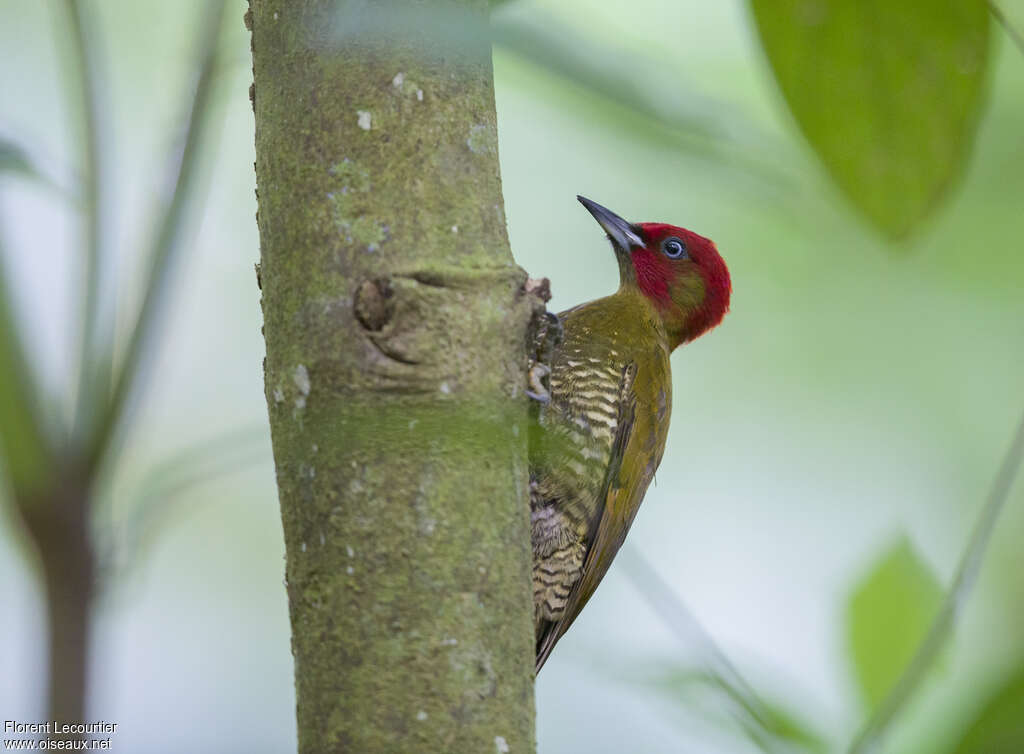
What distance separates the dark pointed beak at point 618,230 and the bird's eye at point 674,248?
0.09m

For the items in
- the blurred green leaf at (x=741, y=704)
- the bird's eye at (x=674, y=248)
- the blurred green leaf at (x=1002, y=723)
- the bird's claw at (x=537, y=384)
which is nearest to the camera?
the blurred green leaf at (x=1002, y=723)

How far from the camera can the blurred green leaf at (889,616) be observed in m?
0.51

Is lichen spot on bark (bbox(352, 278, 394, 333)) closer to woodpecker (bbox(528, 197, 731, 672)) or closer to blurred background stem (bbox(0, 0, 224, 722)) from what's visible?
blurred background stem (bbox(0, 0, 224, 722))

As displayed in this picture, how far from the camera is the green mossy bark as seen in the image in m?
1.02

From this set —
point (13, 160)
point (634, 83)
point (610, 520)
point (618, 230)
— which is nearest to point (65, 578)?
point (13, 160)

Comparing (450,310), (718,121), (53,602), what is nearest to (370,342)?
(450,310)

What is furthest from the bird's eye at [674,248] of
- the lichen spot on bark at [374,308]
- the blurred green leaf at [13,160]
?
the blurred green leaf at [13,160]

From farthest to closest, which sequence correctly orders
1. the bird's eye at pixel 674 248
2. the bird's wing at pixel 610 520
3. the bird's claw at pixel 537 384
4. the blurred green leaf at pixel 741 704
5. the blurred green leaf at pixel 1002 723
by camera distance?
1. the bird's eye at pixel 674 248
2. the bird's wing at pixel 610 520
3. the bird's claw at pixel 537 384
4. the blurred green leaf at pixel 741 704
5. the blurred green leaf at pixel 1002 723

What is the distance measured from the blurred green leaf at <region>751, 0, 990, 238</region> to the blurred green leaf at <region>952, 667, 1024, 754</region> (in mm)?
160

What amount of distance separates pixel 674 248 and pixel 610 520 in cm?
119

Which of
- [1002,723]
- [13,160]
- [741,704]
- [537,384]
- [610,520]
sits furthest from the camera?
[610,520]

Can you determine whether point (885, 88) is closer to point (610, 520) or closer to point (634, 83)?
point (634, 83)

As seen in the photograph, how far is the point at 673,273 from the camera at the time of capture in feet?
12.3

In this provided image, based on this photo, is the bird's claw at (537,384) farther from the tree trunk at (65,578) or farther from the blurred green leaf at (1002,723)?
the blurred green leaf at (1002,723)
